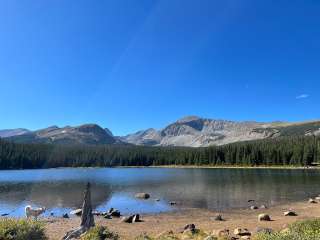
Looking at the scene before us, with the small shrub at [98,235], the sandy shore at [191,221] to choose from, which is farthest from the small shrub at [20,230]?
the sandy shore at [191,221]

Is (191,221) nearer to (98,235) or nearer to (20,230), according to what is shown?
(98,235)

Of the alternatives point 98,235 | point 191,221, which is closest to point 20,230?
point 98,235

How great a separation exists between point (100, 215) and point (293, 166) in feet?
550

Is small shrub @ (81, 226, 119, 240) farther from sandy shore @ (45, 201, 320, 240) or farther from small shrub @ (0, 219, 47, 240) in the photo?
sandy shore @ (45, 201, 320, 240)

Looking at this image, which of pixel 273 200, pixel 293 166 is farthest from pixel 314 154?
pixel 273 200

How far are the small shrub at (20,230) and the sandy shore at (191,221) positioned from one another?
9.60 m

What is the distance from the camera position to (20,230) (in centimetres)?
2420

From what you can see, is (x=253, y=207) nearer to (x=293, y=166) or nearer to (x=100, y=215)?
(x=100, y=215)

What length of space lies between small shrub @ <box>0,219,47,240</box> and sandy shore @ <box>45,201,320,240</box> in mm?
9599

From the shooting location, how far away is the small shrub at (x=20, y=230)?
23481mm

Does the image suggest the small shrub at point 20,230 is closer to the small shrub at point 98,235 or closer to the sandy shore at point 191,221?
the small shrub at point 98,235

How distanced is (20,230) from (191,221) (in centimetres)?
2561

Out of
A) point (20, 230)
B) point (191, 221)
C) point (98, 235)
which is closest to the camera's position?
point (20, 230)

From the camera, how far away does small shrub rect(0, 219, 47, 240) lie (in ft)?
77.0
